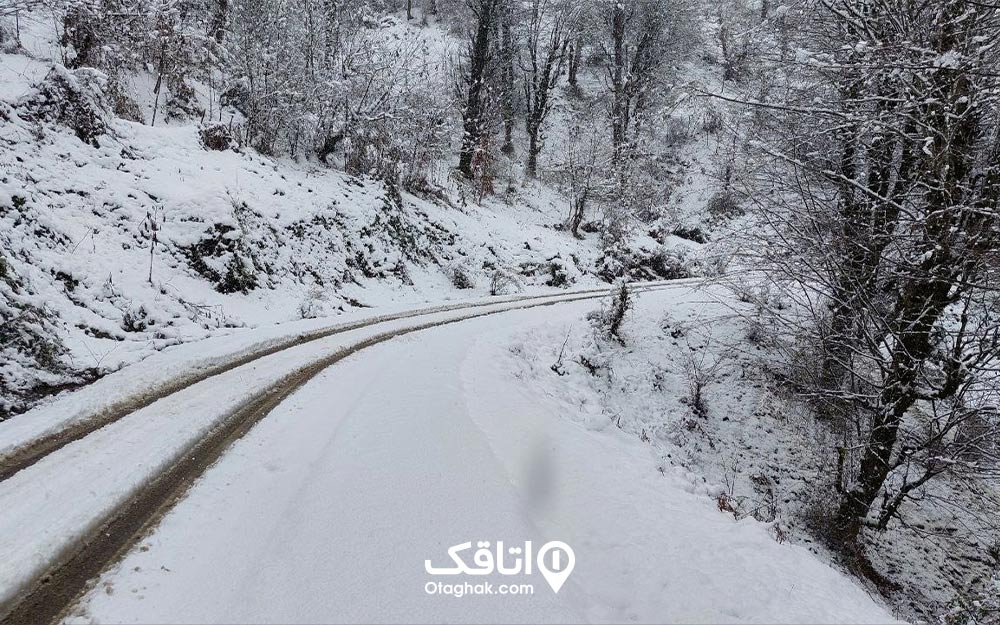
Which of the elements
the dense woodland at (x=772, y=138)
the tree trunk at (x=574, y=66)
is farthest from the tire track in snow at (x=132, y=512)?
the tree trunk at (x=574, y=66)

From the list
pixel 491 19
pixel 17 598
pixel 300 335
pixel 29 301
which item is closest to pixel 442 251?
pixel 300 335

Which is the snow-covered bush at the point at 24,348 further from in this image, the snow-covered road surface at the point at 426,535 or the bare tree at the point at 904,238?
the bare tree at the point at 904,238

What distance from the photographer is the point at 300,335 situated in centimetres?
941

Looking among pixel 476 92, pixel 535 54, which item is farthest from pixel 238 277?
pixel 535 54

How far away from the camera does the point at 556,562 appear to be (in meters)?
3.21

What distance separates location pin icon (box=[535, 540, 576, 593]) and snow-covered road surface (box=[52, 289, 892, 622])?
6cm

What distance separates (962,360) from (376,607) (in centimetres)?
604

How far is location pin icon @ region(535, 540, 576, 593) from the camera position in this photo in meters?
3.02

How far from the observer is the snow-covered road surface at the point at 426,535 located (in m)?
2.75

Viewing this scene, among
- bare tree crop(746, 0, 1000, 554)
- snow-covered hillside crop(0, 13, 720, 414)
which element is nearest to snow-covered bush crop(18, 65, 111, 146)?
snow-covered hillside crop(0, 13, 720, 414)

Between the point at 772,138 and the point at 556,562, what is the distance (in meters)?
7.16

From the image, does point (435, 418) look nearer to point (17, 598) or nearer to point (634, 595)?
point (634, 595)

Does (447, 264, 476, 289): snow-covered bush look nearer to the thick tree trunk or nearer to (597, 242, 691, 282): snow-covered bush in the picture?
(597, 242, 691, 282): snow-covered bush

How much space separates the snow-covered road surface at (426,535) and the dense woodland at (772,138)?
267cm
